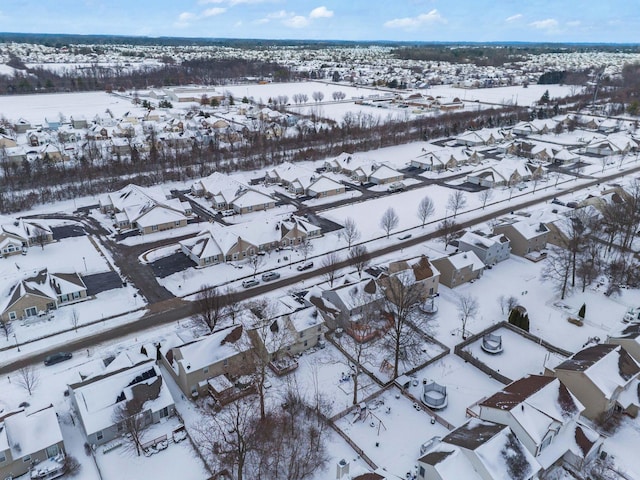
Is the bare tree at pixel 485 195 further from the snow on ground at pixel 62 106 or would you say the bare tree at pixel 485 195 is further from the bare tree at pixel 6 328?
the snow on ground at pixel 62 106

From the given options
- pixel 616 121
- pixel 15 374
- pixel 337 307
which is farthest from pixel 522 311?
pixel 616 121

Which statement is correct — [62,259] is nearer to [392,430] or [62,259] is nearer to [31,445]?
[31,445]

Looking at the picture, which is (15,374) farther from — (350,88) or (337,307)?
(350,88)

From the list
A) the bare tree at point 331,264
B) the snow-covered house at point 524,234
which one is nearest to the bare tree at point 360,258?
the bare tree at point 331,264

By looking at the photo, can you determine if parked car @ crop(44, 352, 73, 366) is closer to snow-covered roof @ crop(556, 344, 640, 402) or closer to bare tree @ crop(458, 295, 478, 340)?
bare tree @ crop(458, 295, 478, 340)

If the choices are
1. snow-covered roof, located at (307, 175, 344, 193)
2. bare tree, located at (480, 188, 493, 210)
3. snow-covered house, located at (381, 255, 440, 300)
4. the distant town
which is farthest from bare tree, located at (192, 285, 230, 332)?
bare tree, located at (480, 188, 493, 210)

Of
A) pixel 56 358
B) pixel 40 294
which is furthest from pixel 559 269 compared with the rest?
pixel 40 294
